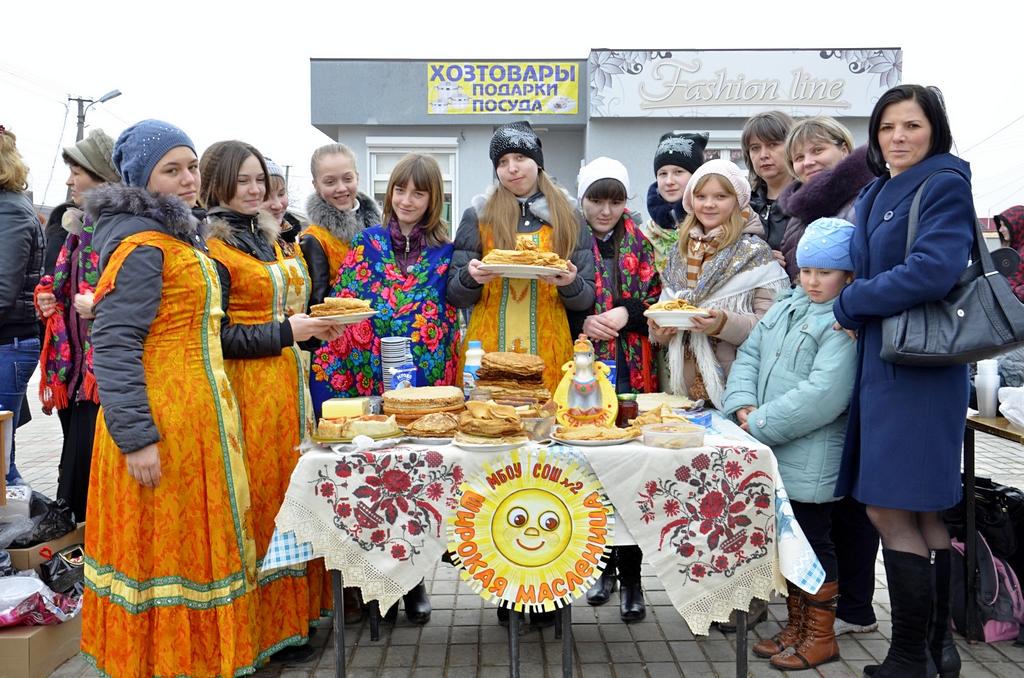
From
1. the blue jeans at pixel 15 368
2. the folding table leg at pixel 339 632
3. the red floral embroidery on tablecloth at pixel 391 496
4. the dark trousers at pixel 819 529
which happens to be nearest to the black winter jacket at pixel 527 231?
the red floral embroidery on tablecloth at pixel 391 496

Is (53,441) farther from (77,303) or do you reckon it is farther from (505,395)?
(505,395)

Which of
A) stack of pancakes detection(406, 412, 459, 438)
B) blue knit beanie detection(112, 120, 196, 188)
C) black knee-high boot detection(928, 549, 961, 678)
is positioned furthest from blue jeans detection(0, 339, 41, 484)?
black knee-high boot detection(928, 549, 961, 678)

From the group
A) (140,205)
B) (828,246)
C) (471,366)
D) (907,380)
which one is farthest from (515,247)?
(907,380)

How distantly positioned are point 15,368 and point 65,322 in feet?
2.82

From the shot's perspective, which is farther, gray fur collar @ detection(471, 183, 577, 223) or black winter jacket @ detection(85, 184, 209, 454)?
gray fur collar @ detection(471, 183, 577, 223)

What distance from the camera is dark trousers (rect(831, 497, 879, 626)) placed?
10.8ft

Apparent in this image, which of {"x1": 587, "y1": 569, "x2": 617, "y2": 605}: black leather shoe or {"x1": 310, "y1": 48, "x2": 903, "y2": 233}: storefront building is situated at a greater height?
{"x1": 310, "y1": 48, "x2": 903, "y2": 233}: storefront building

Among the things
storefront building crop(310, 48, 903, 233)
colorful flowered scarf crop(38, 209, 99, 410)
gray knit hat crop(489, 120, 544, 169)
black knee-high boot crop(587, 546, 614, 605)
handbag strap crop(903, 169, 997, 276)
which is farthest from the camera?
storefront building crop(310, 48, 903, 233)

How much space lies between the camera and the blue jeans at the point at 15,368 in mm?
4539

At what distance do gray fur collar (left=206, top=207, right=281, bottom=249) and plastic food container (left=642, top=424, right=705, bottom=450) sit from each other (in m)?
1.94

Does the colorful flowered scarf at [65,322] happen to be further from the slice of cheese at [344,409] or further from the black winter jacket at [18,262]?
the slice of cheese at [344,409]

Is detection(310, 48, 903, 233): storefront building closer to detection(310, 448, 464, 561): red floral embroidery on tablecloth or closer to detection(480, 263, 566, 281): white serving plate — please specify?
detection(480, 263, 566, 281): white serving plate

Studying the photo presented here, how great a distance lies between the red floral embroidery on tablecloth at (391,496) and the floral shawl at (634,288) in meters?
1.46

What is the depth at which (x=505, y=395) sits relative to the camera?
9.88ft
